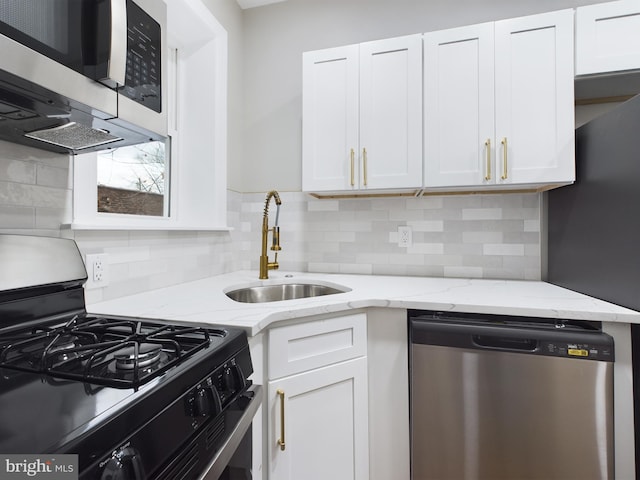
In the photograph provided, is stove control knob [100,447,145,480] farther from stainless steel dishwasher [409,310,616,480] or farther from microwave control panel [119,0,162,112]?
stainless steel dishwasher [409,310,616,480]

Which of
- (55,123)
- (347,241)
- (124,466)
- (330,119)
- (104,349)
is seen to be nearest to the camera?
(124,466)

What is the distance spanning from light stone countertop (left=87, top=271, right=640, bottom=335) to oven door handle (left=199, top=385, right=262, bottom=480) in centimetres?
21

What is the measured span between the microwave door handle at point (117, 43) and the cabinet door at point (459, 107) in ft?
4.26

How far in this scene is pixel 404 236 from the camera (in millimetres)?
1974

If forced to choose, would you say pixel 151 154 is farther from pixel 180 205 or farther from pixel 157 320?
pixel 157 320

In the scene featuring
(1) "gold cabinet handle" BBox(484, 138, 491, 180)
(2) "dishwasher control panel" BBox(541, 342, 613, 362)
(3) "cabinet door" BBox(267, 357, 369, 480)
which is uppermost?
(1) "gold cabinet handle" BBox(484, 138, 491, 180)

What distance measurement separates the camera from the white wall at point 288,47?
1.97m

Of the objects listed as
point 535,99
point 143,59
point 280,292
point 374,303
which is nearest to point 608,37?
point 535,99

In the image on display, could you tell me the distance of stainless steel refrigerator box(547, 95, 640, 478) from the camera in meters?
1.10

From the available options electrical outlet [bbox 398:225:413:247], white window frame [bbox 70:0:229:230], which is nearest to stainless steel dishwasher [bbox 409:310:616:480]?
electrical outlet [bbox 398:225:413:247]

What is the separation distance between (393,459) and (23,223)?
4.96 ft

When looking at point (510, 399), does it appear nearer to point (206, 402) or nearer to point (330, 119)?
point (206, 402)

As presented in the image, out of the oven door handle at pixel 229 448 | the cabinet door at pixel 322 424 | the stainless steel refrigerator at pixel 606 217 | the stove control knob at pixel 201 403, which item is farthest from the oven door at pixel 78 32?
the stainless steel refrigerator at pixel 606 217

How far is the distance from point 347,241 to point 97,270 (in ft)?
4.32
